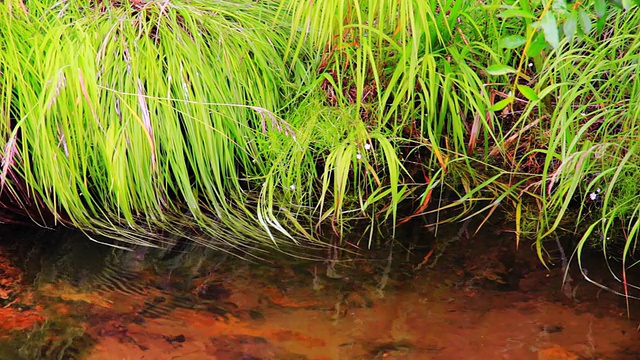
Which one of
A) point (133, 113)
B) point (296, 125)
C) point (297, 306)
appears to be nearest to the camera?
point (297, 306)

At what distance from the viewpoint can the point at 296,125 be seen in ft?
7.64

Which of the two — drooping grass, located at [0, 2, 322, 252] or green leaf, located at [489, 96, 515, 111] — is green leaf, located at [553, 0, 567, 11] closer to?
green leaf, located at [489, 96, 515, 111]

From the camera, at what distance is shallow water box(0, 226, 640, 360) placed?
1641 millimetres

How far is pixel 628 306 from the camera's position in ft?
5.86

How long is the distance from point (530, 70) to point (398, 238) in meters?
0.85

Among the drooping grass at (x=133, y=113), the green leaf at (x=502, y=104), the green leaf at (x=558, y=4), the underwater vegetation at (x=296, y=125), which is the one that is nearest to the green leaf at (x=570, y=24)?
the green leaf at (x=558, y=4)

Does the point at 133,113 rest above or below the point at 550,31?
below

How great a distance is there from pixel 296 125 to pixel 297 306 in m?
0.73

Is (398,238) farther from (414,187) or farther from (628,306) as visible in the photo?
(628,306)

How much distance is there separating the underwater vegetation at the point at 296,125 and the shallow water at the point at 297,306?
0.11 meters

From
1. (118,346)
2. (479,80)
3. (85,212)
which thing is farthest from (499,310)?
(85,212)

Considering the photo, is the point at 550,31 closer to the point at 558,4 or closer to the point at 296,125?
the point at 558,4

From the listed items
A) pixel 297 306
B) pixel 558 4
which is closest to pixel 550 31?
pixel 558 4

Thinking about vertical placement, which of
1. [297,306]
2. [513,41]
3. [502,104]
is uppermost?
[513,41]
